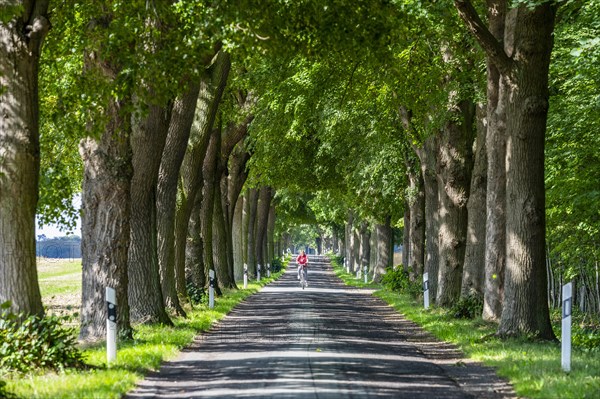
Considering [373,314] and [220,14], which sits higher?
[220,14]

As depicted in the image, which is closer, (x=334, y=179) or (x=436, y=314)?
(x=436, y=314)

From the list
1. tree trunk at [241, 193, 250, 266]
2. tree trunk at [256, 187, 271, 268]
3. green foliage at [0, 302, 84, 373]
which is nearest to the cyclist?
tree trunk at [241, 193, 250, 266]

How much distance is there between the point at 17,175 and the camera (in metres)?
12.5

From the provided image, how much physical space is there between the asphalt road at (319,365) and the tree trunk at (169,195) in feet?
5.77

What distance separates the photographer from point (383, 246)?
50.3 m

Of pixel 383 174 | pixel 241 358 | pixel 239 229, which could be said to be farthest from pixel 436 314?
pixel 239 229

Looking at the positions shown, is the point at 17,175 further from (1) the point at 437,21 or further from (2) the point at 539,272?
(1) the point at 437,21

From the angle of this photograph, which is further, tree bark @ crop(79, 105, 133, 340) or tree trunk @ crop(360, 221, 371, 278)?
tree trunk @ crop(360, 221, 371, 278)

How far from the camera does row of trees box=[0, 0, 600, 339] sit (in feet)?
42.4

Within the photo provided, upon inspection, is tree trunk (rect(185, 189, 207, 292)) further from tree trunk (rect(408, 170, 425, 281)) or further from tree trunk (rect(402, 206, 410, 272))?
tree trunk (rect(402, 206, 410, 272))

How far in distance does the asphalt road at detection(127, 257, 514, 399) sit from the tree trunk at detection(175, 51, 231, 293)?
3838 millimetres

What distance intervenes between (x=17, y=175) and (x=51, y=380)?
270 centimetres

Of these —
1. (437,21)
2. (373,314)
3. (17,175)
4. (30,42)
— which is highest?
(437,21)

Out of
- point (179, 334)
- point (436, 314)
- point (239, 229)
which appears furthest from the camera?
point (239, 229)
